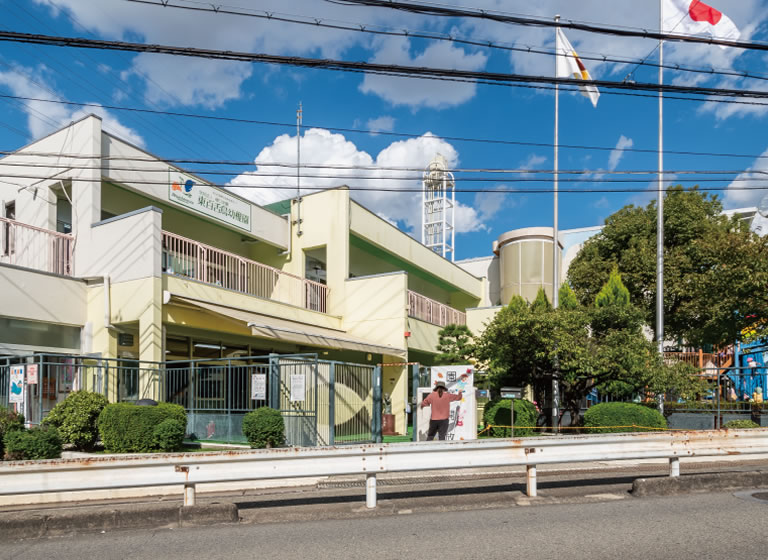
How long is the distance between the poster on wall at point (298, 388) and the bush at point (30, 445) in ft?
13.6

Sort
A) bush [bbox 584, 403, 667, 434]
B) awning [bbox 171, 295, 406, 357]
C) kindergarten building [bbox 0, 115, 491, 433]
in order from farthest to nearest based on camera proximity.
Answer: bush [bbox 584, 403, 667, 434], awning [bbox 171, 295, 406, 357], kindergarten building [bbox 0, 115, 491, 433]

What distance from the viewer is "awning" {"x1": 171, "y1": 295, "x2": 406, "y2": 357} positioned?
14803 millimetres

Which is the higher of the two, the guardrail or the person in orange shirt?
the guardrail

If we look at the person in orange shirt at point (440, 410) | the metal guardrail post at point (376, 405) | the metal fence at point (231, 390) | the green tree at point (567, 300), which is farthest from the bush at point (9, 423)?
the green tree at point (567, 300)

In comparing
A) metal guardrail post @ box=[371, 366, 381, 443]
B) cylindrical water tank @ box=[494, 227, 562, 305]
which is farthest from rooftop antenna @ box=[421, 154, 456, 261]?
metal guardrail post @ box=[371, 366, 381, 443]

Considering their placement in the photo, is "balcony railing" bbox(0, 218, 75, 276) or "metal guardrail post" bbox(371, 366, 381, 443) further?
"balcony railing" bbox(0, 218, 75, 276)

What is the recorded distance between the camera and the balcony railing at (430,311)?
2242cm

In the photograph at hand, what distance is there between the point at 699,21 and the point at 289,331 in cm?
1124

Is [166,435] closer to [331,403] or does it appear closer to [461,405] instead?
[331,403]

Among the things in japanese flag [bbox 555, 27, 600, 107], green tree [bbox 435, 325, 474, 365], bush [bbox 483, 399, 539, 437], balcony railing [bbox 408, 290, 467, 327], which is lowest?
bush [bbox 483, 399, 539, 437]

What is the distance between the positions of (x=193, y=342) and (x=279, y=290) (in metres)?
3.27

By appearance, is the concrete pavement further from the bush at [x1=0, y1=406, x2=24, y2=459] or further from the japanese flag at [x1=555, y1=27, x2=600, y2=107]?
the japanese flag at [x1=555, y1=27, x2=600, y2=107]

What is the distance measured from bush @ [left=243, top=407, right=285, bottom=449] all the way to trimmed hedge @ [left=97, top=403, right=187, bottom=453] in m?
1.25

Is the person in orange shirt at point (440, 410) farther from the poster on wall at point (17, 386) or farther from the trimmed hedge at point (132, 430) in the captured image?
the poster on wall at point (17, 386)
